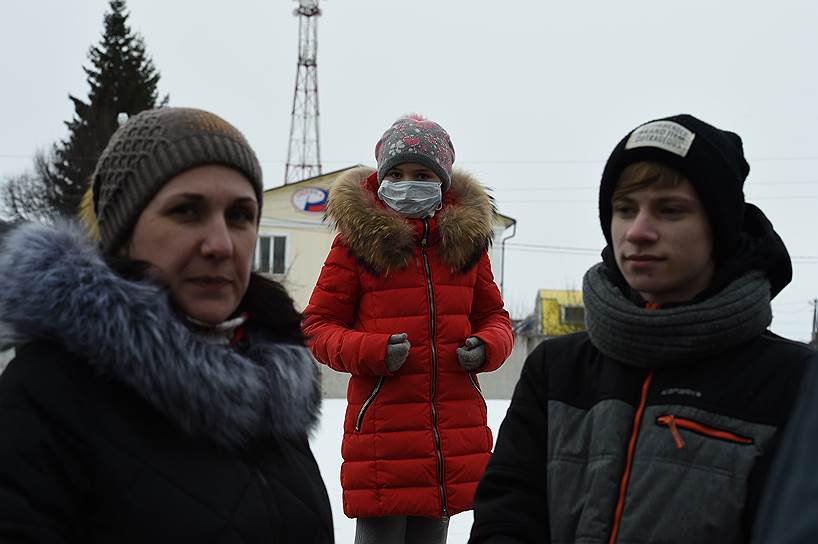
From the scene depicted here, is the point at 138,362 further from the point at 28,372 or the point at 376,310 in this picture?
the point at 376,310

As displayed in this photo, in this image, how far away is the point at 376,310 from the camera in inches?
158

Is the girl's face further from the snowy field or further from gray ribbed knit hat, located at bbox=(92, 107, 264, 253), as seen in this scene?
gray ribbed knit hat, located at bbox=(92, 107, 264, 253)

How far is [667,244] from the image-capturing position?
85.1 inches

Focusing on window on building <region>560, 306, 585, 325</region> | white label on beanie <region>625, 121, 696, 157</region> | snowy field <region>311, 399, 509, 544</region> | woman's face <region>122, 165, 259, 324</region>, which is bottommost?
window on building <region>560, 306, 585, 325</region>

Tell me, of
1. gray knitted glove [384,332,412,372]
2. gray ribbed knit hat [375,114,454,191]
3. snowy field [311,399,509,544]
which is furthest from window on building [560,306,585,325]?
gray knitted glove [384,332,412,372]

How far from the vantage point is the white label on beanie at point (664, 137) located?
7.06 feet

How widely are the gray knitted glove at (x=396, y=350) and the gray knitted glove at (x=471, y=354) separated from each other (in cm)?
26

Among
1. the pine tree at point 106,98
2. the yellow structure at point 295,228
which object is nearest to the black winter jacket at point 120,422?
the yellow structure at point 295,228

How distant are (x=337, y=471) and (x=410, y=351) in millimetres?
2781

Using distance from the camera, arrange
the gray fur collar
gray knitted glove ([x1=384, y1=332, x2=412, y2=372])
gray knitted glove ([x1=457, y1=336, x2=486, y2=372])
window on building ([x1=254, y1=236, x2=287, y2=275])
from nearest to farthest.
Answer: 1. the gray fur collar
2. gray knitted glove ([x1=384, y1=332, x2=412, y2=372])
3. gray knitted glove ([x1=457, y1=336, x2=486, y2=372])
4. window on building ([x1=254, y1=236, x2=287, y2=275])

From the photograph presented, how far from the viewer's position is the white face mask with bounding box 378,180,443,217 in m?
4.10

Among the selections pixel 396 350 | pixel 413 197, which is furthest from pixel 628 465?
pixel 413 197

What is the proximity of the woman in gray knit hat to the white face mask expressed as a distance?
199 cm

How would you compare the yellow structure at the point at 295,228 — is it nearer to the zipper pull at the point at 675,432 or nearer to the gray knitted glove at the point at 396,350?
the gray knitted glove at the point at 396,350
